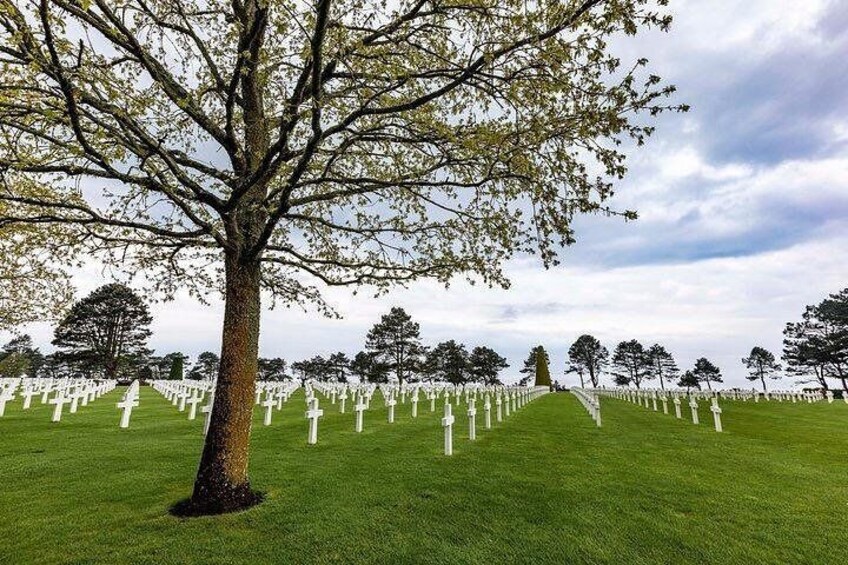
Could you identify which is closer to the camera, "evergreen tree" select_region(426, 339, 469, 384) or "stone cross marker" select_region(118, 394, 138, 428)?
"stone cross marker" select_region(118, 394, 138, 428)

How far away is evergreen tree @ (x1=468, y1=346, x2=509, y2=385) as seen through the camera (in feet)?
284

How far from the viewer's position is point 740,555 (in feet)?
15.8

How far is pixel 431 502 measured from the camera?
651 centimetres

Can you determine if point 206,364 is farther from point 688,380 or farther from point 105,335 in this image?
point 688,380

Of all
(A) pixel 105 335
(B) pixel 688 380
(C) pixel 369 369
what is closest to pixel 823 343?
(B) pixel 688 380

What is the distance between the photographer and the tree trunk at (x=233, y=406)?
6.22m

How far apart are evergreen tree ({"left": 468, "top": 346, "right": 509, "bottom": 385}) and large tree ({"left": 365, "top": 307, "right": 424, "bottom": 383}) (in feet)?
59.0

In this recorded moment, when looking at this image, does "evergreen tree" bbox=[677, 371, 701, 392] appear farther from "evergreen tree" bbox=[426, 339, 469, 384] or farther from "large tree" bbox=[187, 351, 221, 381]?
"large tree" bbox=[187, 351, 221, 381]

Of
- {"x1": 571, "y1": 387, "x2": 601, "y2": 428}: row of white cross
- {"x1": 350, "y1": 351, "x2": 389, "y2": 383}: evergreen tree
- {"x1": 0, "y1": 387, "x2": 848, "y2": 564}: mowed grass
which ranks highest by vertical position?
{"x1": 350, "y1": 351, "x2": 389, "y2": 383}: evergreen tree

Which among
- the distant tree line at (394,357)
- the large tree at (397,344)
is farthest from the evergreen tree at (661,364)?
the large tree at (397,344)

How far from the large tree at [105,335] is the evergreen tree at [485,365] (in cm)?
5395

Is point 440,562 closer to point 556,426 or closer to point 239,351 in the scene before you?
point 239,351

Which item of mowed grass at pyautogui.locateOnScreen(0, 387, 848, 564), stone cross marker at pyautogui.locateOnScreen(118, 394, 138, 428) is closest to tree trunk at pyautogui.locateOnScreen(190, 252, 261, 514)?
mowed grass at pyautogui.locateOnScreen(0, 387, 848, 564)

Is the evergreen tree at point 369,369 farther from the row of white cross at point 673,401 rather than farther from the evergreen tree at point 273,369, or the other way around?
the row of white cross at point 673,401
